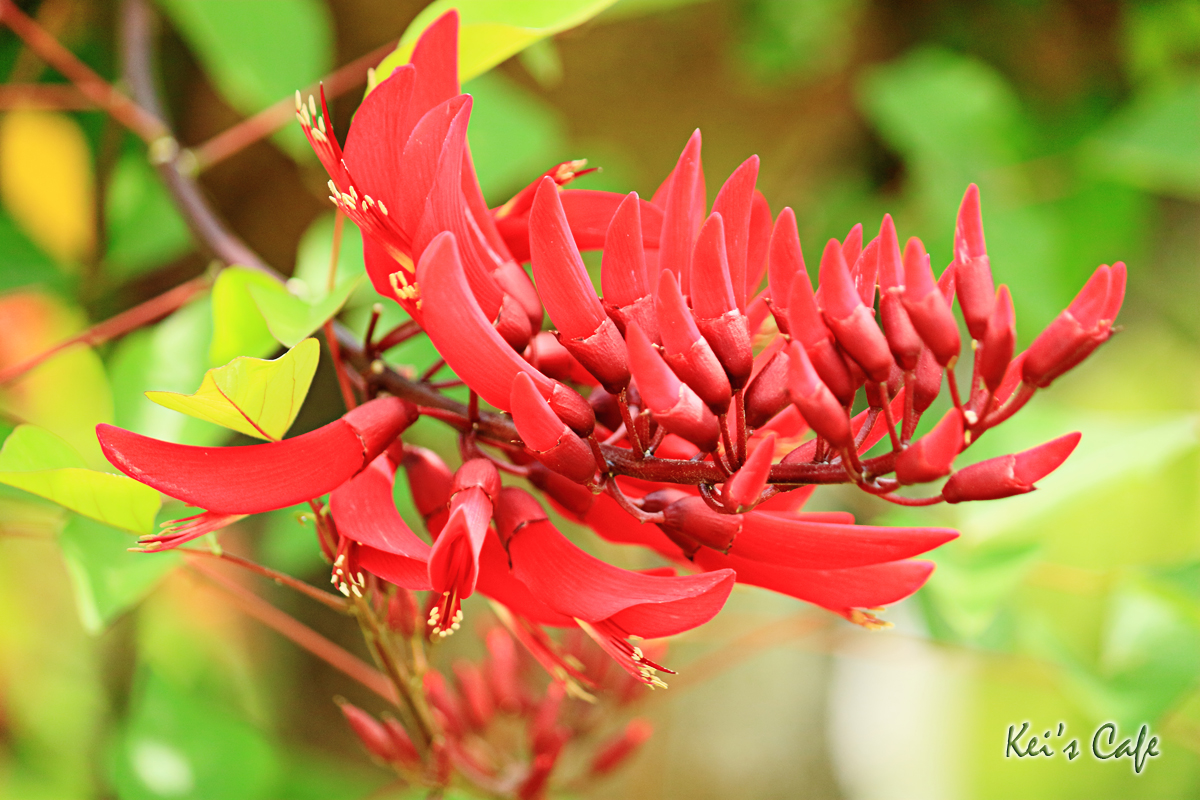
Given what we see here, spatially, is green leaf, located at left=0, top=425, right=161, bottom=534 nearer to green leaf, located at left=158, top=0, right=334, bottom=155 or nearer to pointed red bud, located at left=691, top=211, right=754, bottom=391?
pointed red bud, located at left=691, top=211, right=754, bottom=391

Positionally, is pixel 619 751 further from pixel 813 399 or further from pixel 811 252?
pixel 811 252

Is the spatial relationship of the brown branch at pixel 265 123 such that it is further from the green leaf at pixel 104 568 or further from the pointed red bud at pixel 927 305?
the pointed red bud at pixel 927 305

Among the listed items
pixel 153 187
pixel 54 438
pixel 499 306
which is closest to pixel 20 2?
pixel 153 187

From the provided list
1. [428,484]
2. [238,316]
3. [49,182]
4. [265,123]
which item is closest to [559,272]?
[428,484]

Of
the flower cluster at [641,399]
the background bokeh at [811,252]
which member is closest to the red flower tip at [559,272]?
the flower cluster at [641,399]

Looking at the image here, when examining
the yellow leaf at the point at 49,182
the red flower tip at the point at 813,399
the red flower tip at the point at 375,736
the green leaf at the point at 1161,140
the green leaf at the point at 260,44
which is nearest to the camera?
the red flower tip at the point at 813,399
